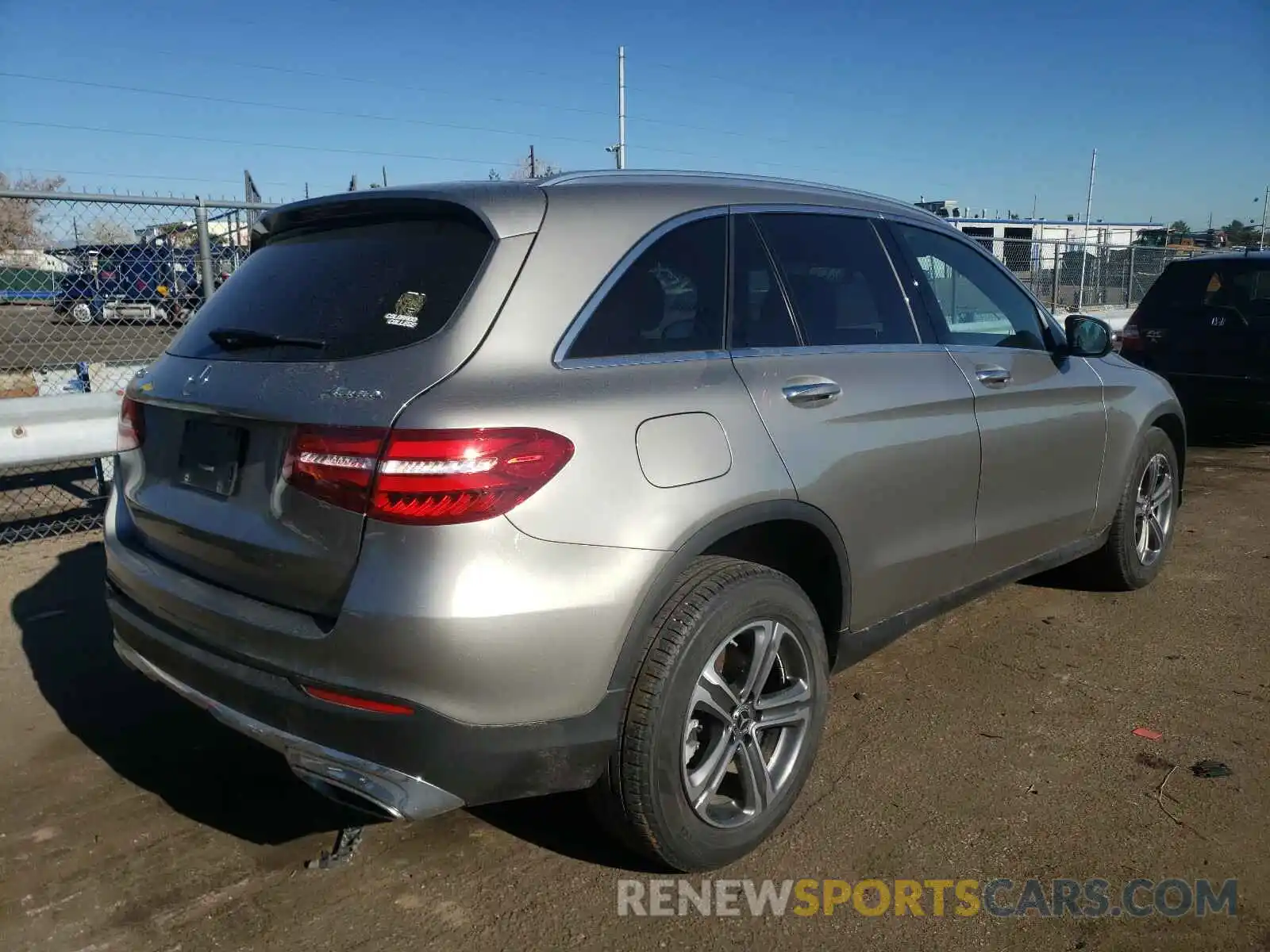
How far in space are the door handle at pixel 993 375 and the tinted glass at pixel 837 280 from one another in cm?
34

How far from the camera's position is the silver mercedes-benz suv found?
2.16 m

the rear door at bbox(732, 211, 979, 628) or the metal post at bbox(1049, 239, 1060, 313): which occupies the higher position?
the metal post at bbox(1049, 239, 1060, 313)

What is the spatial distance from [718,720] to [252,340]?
158 cm

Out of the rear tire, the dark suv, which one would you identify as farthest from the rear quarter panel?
the dark suv

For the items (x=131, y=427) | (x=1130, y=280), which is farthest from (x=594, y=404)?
(x=1130, y=280)

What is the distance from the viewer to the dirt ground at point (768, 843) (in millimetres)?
2465

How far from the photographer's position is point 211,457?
252 centimetres

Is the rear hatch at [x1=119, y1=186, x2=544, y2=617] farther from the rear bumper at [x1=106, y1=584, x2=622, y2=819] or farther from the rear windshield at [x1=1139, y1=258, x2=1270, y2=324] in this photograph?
the rear windshield at [x1=1139, y1=258, x2=1270, y2=324]

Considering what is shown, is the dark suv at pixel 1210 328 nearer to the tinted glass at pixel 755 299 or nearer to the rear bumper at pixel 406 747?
the tinted glass at pixel 755 299

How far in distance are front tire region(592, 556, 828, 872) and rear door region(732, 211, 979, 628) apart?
0.33 meters

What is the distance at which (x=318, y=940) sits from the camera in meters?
2.42

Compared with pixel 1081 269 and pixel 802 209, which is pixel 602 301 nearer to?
pixel 802 209

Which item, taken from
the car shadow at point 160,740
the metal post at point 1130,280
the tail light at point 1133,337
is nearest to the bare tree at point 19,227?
the car shadow at point 160,740

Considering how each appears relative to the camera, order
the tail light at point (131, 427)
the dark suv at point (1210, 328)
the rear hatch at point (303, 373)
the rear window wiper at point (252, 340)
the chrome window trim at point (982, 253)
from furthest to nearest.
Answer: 1. the dark suv at point (1210, 328)
2. the chrome window trim at point (982, 253)
3. the tail light at point (131, 427)
4. the rear window wiper at point (252, 340)
5. the rear hatch at point (303, 373)
